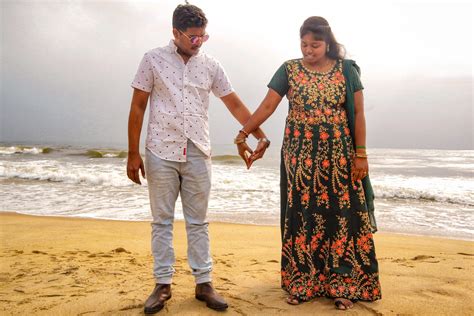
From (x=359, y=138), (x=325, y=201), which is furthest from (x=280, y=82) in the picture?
(x=325, y=201)

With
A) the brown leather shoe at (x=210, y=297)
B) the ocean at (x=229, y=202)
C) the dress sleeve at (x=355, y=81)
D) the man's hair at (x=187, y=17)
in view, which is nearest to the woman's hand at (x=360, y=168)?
the dress sleeve at (x=355, y=81)

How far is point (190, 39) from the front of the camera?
2.76 m

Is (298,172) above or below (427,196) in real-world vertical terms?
above

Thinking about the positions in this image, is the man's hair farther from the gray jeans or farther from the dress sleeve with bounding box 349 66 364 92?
the dress sleeve with bounding box 349 66 364 92

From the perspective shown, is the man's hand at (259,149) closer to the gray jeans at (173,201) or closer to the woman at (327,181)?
the woman at (327,181)

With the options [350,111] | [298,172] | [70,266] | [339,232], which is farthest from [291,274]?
[70,266]

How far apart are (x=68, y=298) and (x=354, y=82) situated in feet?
8.22

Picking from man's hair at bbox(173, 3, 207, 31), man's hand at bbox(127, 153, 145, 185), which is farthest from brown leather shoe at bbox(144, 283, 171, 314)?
man's hair at bbox(173, 3, 207, 31)

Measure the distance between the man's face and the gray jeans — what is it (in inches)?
24.1

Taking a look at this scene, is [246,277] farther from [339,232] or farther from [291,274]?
[339,232]

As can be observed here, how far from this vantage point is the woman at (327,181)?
282 centimetres

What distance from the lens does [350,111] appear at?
2.83 m

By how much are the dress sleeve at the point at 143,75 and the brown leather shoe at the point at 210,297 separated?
1.42m

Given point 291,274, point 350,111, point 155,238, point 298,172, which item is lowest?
point 291,274
